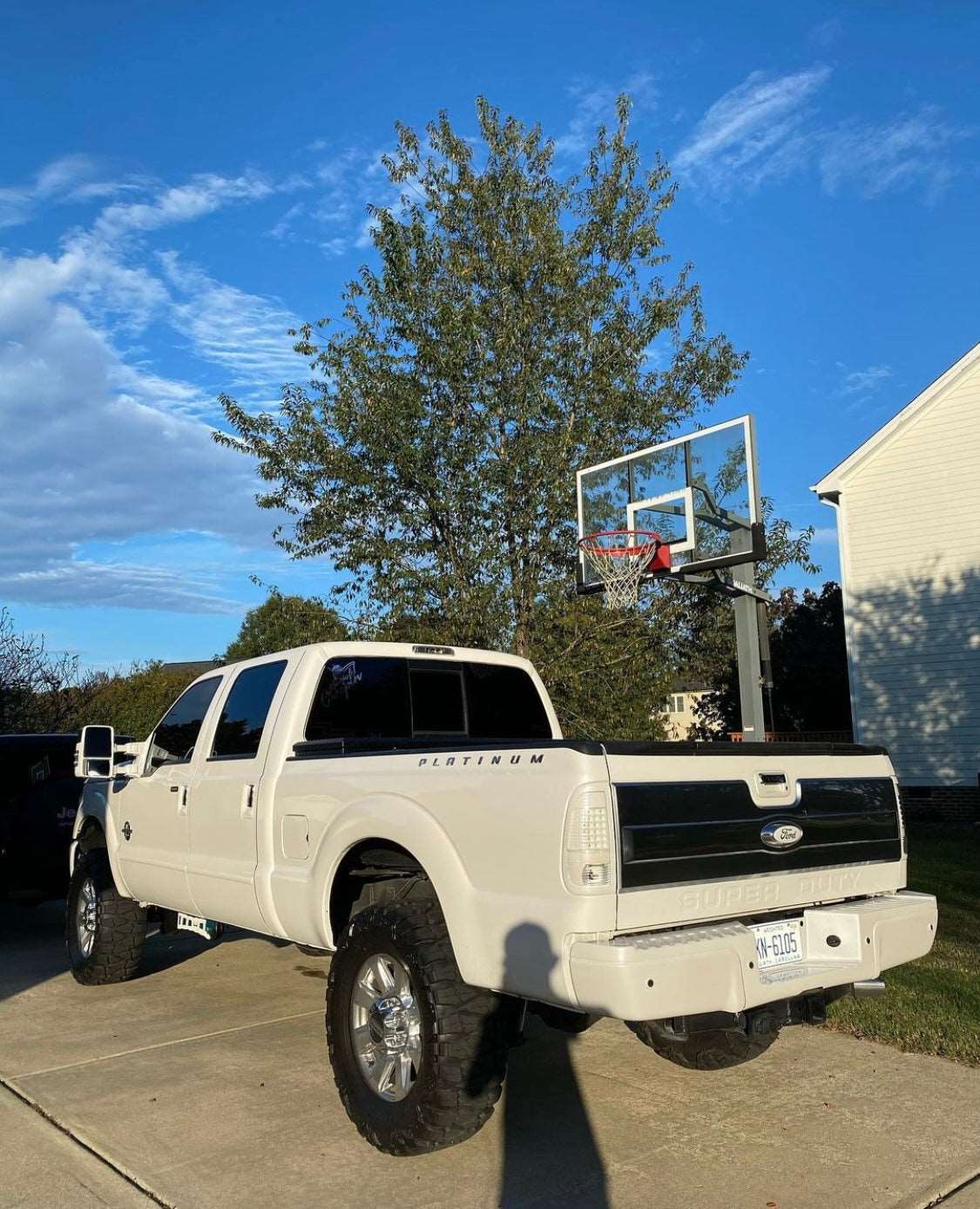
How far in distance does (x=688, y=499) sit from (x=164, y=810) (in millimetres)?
6135

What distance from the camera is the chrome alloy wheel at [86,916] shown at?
7.15 m

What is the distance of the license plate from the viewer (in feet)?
12.9

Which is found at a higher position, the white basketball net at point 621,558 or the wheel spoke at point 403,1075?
the white basketball net at point 621,558

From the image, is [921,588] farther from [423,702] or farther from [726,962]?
[726,962]

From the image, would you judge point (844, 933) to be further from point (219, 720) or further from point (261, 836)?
point (219, 720)

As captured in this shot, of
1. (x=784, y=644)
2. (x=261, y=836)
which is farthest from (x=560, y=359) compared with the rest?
(x=784, y=644)

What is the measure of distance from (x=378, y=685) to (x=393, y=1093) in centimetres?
216

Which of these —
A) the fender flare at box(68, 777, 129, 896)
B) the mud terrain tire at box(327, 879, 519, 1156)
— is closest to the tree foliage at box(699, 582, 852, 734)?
the fender flare at box(68, 777, 129, 896)

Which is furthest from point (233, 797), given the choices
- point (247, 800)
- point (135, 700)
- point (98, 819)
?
point (135, 700)

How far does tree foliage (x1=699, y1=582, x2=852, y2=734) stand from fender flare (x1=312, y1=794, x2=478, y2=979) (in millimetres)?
22651

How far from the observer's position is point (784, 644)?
98.0 feet

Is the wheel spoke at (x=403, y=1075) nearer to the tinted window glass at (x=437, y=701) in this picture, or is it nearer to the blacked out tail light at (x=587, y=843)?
the blacked out tail light at (x=587, y=843)

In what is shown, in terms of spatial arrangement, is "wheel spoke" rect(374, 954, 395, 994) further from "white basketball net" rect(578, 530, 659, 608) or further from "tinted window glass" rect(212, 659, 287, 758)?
"white basketball net" rect(578, 530, 659, 608)

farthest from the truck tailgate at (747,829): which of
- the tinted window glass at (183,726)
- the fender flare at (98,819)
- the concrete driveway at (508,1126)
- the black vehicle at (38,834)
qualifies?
the black vehicle at (38,834)
